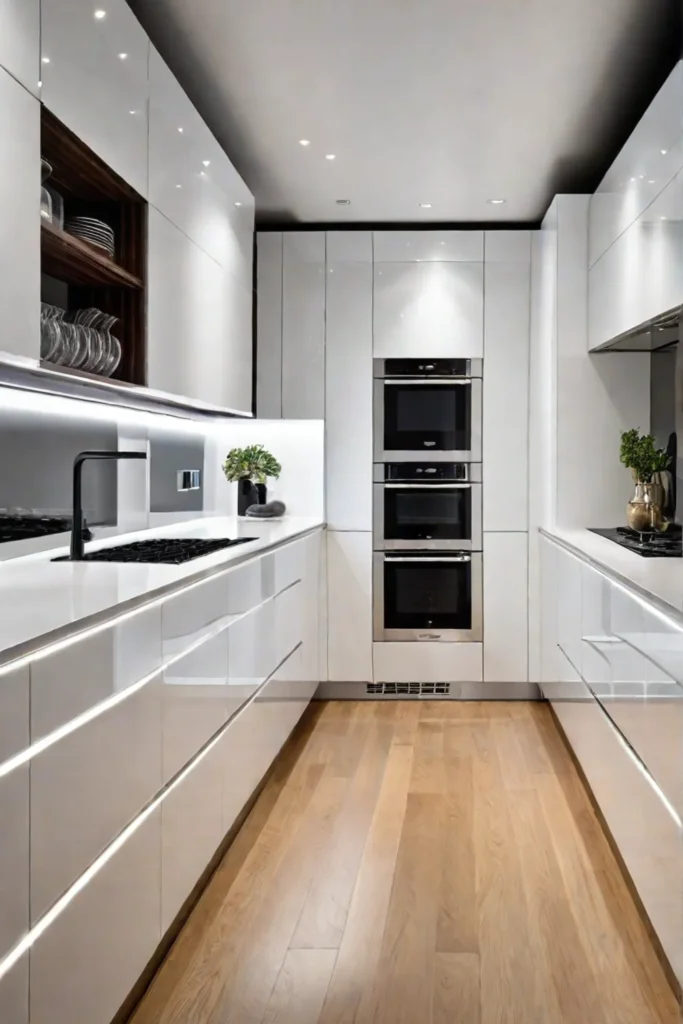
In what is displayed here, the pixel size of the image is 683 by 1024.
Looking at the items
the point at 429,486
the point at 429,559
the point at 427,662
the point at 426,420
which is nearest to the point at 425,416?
the point at 426,420

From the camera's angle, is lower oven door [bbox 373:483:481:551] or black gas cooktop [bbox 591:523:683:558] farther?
lower oven door [bbox 373:483:481:551]

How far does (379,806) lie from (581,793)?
0.78 metres

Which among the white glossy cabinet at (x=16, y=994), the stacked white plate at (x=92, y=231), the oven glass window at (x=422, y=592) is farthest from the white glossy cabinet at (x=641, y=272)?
the white glossy cabinet at (x=16, y=994)

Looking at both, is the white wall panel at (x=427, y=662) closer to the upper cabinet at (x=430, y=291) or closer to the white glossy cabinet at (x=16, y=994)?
the upper cabinet at (x=430, y=291)

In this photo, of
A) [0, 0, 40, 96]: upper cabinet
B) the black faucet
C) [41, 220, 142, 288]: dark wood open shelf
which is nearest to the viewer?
[0, 0, 40, 96]: upper cabinet

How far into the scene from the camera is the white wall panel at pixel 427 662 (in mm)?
5234

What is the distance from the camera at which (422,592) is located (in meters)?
5.27

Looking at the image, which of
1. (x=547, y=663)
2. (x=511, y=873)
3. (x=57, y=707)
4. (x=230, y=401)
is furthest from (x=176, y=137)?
(x=547, y=663)

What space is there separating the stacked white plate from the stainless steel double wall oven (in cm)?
249

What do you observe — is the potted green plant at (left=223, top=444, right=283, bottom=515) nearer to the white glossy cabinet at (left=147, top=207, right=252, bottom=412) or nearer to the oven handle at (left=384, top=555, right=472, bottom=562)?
the white glossy cabinet at (left=147, top=207, right=252, bottom=412)

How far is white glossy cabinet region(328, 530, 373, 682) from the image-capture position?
5258 millimetres

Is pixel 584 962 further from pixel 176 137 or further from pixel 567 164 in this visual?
pixel 567 164

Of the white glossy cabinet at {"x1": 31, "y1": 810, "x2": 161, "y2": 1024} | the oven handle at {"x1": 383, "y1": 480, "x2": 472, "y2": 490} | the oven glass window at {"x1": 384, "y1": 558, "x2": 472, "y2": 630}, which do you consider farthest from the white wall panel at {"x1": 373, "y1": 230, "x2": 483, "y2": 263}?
the white glossy cabinet at {"x1": 31, "y1": 810, "x2": 161, "y2": 1024}

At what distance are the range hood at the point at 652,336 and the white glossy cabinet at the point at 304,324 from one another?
152cm
